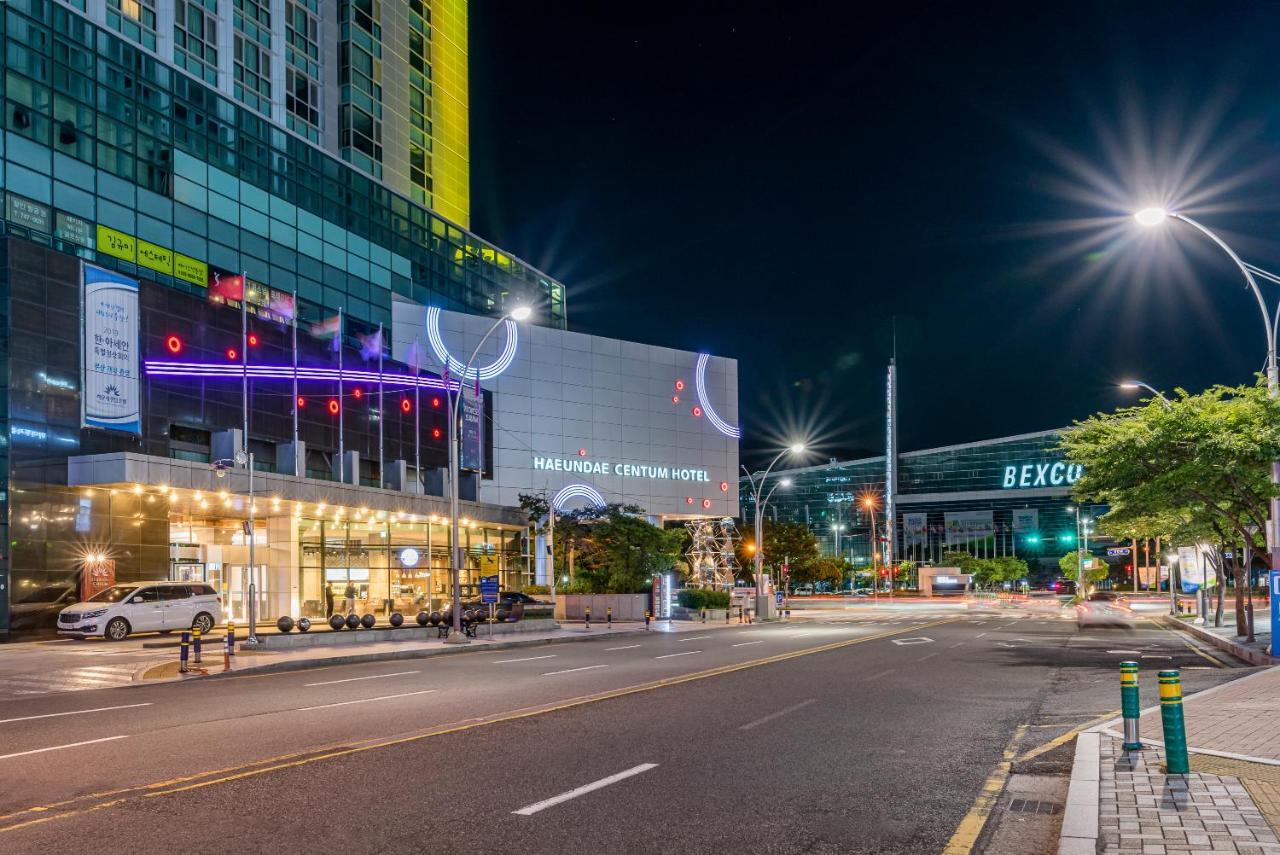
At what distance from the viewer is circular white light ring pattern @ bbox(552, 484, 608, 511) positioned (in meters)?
81.1

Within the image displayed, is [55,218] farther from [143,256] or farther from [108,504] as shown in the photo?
[108,504]

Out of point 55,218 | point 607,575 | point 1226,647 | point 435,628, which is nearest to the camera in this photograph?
point 1226,647

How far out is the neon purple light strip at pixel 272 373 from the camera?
42969mm

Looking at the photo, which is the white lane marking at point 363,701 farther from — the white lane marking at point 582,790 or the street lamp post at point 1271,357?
the street lamp post at point 1271,357

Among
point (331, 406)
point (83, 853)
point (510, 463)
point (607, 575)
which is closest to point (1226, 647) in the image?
point (83, 853)

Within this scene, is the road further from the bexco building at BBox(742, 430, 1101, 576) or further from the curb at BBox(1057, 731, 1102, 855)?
the bexco building at BBox(742, 430, 1101, 576)

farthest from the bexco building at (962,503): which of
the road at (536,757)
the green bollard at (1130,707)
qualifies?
the green bollard at (1130,707)

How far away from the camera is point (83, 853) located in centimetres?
695

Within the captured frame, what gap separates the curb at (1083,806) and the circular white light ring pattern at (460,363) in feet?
195

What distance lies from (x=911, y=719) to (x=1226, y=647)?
19364mm

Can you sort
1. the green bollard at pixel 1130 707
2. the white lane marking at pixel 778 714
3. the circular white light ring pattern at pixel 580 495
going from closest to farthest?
1. the green bollard at pixel 1130 707
2. the white lane marking at pixel 778 714
3. the circular white light ring pattern at pixel 580 495

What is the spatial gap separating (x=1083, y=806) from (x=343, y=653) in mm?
22784

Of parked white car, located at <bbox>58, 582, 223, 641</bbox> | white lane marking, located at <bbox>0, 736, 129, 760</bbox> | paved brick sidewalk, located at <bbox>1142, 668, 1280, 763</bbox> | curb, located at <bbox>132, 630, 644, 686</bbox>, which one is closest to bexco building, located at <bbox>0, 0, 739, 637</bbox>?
parked white car, located at <bbox>58, 582, 223, 641</bbox>

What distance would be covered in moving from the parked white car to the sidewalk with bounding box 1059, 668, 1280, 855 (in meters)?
29.0
